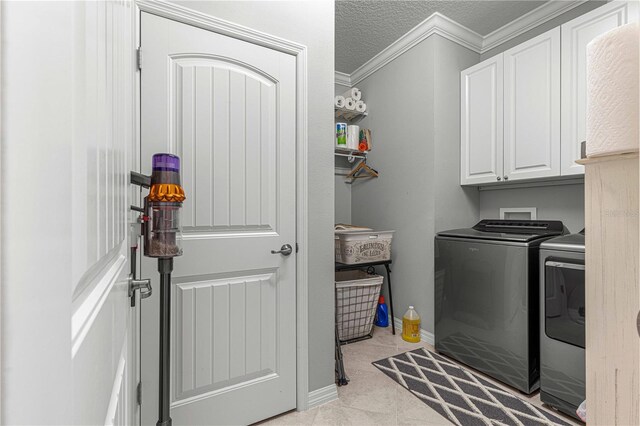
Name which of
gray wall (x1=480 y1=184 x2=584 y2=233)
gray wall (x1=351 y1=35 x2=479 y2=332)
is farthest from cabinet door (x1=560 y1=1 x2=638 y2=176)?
gray wall (x1=351 y1=35 x2=479 y2=332)

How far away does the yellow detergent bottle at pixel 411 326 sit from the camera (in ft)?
8.26

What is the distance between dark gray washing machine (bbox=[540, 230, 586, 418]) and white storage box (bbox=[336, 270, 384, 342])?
1.23m

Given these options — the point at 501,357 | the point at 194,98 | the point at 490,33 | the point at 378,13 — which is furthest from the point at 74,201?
the point at 490,33

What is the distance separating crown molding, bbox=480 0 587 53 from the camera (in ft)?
7.18

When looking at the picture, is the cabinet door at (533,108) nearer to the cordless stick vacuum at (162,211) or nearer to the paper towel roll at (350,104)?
the paper towel roll at (350,104)

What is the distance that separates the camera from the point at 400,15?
241 cm

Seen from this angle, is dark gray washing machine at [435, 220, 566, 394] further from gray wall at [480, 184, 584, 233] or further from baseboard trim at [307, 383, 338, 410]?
baseboard trim at [307, 383, 338, 410]

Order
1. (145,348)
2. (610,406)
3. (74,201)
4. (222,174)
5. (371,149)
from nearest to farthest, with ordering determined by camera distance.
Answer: (74,201), (610,406), (145,348), (222,174), (371,149)

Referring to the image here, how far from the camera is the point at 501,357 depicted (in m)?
1.89

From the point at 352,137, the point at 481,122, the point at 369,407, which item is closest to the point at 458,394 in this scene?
the point at 369,407

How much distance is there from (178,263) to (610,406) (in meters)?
1.47

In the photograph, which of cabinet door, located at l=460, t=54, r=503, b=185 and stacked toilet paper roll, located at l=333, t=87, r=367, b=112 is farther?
stacked toilet paper roll, located at l=333, t=87, r=367, b=112

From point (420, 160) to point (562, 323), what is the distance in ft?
5.00

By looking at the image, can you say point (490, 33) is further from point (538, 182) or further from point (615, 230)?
point (615, 230)
